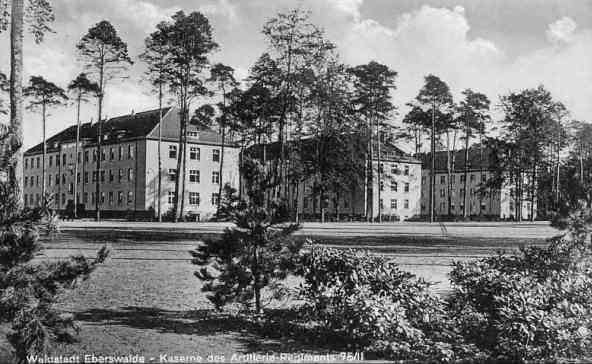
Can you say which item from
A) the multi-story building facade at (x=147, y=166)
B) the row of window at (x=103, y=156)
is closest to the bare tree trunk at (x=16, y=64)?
the multi-story building facade at (x=147, y=166)

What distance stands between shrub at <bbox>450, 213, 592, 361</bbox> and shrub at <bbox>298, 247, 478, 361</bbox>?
48 centimetres

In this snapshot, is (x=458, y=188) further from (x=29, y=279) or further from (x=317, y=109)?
(x=29, y=279)

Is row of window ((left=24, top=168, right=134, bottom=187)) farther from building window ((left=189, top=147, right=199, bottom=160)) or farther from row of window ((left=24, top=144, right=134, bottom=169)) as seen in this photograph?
building window ((left=189, top=147, right=199, bottom=160))

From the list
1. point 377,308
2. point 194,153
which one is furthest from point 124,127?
point 377,308

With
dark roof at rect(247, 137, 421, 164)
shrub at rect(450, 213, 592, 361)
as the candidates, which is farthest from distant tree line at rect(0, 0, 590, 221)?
shrub at rect(450, 213, 592, 361)

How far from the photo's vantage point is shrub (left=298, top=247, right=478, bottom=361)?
7379 millimetres

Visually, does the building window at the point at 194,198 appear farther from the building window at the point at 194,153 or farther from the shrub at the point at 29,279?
the shrub at the point at 29,279

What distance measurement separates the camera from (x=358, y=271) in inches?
335

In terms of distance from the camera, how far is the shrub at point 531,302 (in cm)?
745

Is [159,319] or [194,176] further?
[194,176]

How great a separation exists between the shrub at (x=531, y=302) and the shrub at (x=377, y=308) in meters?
0.48

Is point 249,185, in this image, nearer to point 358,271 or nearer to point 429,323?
point 358,271

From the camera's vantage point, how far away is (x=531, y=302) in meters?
7.66

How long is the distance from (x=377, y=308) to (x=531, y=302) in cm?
212
